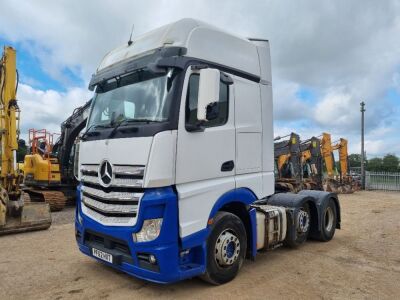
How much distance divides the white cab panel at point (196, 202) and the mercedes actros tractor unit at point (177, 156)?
13 mm

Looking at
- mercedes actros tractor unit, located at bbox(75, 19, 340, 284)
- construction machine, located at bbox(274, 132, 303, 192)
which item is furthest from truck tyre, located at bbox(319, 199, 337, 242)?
construction machine, located at bbox(274, 132, 303, 192)

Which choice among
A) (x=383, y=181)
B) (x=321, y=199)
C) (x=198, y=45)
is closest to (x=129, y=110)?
(x=198, y=45)

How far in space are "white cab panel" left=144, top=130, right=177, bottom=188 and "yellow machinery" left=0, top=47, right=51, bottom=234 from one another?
6.51 metres

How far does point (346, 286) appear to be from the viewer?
5328 millimetres

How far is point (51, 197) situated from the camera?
44.5 ft

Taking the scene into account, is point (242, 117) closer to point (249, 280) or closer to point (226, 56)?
point (226, 56)

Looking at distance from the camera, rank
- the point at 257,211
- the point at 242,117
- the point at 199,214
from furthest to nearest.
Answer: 1. the point at 257,211
2. the point at 242,117
3. the point at 199,214

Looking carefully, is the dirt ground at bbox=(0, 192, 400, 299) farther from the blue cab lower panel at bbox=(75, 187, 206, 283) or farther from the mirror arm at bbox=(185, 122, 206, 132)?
the mirror arm at bbox=(185, 122, 206, 132)

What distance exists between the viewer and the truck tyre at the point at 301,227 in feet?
23.9

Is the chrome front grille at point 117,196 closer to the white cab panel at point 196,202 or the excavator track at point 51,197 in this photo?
the white cab panel at point 196,202

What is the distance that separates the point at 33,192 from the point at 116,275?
9.88m

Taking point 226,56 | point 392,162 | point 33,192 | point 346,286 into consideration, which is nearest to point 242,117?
point 226,56

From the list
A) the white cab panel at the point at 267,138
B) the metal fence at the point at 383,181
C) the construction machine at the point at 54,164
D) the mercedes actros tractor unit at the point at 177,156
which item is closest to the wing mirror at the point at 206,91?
the mercedes actros tractor unit at the point at 177,156

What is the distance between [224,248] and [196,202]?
930 millimetres
